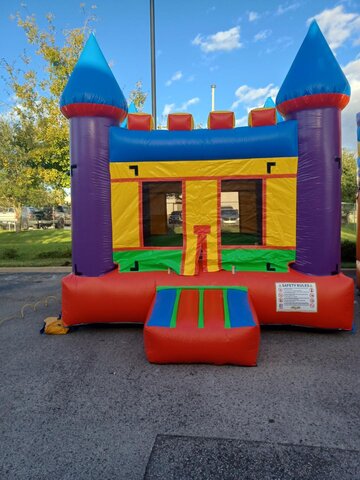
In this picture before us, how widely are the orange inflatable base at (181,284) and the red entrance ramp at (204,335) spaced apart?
560mm

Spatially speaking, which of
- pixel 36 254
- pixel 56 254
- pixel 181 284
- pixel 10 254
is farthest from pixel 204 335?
pixel 10 254

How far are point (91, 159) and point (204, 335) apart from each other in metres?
2.65

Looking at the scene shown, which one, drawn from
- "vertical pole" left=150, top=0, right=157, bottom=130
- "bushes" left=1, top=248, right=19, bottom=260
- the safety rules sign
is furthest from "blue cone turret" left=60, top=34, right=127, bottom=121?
"bushes" left=1, top=248, right=19, bottom=260

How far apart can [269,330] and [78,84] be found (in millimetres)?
4054

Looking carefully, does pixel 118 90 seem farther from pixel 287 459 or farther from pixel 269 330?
pixel 287 459

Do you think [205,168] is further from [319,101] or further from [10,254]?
[10,254]

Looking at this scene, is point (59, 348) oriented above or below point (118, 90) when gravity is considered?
below

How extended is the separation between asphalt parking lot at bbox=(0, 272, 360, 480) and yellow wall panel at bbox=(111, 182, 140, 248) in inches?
52.1

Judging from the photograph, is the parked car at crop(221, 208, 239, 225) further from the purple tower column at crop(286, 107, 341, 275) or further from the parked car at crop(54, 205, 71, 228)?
the parked car at crop(54, 205, 71, 228)

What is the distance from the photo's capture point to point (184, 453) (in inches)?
84.5

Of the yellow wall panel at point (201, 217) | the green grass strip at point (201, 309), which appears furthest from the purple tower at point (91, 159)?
the green grass strip at point (201, 309)

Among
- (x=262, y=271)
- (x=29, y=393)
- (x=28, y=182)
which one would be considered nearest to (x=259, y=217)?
(x=262, y=271)

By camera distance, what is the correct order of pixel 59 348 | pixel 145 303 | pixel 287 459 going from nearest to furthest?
pixel 287 459 → pixel 59 348 → pixel 145 303

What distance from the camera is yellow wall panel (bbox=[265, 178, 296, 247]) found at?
4219 mm
